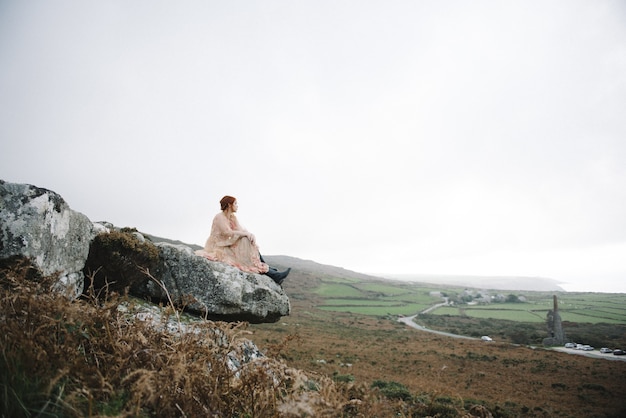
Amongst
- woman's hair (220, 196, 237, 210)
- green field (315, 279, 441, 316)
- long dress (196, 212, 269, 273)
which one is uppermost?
woman's hair (220, 196, 237, 210)

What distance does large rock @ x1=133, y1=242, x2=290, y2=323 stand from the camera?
9.16m

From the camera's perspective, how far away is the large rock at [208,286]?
9.16 metres

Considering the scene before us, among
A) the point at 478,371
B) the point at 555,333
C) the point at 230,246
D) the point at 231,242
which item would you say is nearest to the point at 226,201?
the point at 231,242

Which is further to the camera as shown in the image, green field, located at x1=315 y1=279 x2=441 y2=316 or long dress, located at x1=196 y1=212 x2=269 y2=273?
green field, located at x1=315 y1=279 x2=441 y2=316

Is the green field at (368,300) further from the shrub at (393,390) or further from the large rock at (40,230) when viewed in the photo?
the large rock at (40,230)

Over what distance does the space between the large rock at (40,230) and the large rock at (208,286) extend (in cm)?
244

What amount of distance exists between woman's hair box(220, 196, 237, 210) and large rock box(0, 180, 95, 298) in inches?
177

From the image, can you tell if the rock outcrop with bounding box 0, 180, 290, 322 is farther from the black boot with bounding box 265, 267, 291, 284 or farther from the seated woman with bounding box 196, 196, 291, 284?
the seated woman with bounding box 196, 196, 291, 284

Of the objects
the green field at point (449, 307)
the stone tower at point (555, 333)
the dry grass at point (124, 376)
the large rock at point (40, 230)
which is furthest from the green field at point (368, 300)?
the dry grass at point (124, 376)

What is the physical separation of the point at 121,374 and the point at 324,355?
1227 inches

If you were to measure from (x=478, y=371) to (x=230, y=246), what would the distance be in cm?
2972

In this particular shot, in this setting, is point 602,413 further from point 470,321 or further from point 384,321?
point 470,321

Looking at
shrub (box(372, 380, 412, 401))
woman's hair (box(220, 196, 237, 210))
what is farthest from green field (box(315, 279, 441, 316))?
woman's hair (box(220, 196, 237, 210))

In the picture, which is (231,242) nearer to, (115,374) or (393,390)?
(115,374)
